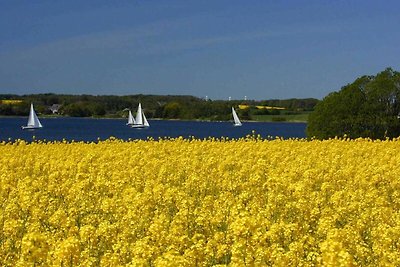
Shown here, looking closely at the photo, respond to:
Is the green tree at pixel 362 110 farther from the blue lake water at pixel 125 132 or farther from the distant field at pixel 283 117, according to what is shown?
the distant field at pixel 283 117

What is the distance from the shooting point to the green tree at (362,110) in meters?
44.4

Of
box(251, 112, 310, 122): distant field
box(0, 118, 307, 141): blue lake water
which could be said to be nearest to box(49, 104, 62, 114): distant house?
box(0, 118, 307, 141): blue lake water

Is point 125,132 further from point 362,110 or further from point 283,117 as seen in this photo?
point 283,117

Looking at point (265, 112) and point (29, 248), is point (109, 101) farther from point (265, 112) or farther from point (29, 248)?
point (29, 248)

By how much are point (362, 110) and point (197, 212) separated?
38.0 meters

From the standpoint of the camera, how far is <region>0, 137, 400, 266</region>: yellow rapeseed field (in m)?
7.58

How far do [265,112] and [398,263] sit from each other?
128 m

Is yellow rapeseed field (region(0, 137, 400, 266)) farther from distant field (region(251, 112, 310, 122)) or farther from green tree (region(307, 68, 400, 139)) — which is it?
distant field (region(251, 112, 310, 122))

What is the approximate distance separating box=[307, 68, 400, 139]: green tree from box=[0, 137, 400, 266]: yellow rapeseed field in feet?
77.5

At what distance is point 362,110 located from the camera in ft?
153

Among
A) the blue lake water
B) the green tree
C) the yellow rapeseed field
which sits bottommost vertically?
the blue lake water

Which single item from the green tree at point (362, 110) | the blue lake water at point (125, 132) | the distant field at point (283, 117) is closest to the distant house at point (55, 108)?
the blue lake water at point (125, 132)

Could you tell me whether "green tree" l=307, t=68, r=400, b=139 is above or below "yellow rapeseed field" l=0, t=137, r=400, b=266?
above

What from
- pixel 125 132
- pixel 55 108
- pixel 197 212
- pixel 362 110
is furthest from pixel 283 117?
pixel 197 212
